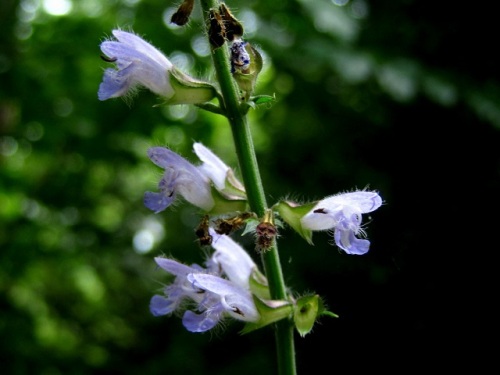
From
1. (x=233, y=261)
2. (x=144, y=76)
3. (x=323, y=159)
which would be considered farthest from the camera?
(x=323, y=159)

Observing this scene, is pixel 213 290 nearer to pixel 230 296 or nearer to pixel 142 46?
pixel 230 296

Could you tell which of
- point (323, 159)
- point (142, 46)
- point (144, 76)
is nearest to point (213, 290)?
point (144, 76)

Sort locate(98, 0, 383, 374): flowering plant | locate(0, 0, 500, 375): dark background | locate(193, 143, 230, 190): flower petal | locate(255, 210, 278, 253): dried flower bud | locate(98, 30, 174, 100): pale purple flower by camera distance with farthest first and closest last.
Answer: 1. locate(0, 0, 500, 375): dark background
2. locate(193, 143, 230, 190): flower petal
3. locate(98, 30, 174, 100): pale purple flower
4. locate(98, 0, 383, 374): flowering plant
5. locate(255, 210, 278, 253): dried flower bud

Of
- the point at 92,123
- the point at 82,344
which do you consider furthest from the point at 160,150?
the point at 82,344

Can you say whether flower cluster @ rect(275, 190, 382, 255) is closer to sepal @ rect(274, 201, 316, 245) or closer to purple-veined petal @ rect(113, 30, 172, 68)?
sepal @ rect(274, 201, 316, 245)

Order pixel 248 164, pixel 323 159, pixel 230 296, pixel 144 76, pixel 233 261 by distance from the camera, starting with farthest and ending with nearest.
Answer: pixel 323 159 → pixel 233 261 → pixel 144 76 → pixel 230 296 → pixel 248 164

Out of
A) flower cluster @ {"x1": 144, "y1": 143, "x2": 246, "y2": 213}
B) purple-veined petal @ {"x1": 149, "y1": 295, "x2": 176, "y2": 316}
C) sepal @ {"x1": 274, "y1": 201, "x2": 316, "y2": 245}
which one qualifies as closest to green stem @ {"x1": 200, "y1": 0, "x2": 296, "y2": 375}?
sepal @ {"x1": 274, "y1": 201, "x2": 316, "y2": 245}

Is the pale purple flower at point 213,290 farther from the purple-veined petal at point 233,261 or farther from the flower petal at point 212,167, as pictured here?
the flower petal at point 212,167
